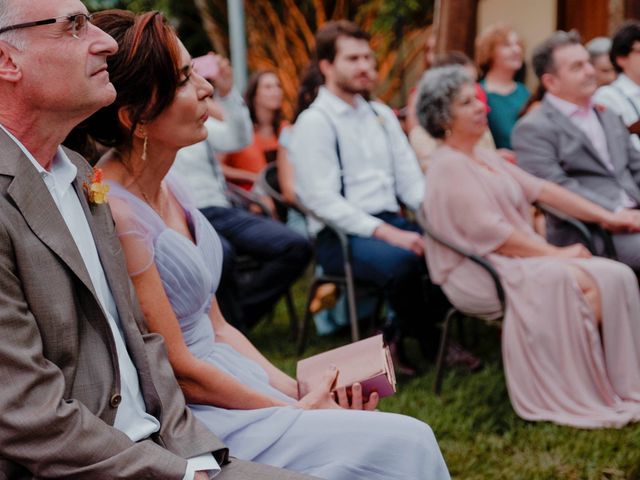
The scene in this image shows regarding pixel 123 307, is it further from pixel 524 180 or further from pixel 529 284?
pixel 524 180

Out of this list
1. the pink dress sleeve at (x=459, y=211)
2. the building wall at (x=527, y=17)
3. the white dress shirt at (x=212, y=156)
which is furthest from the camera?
the building wall at (x=527, y=17)

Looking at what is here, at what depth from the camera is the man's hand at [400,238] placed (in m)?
5.50

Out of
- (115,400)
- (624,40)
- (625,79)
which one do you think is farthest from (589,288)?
(115,400)

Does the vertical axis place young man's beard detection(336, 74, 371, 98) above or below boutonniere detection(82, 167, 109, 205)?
below

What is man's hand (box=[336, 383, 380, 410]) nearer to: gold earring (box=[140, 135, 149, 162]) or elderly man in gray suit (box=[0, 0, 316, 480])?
elderly man in gray suit (box=[0, 0, 316, 480])

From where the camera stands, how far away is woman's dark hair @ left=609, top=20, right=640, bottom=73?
6.50m

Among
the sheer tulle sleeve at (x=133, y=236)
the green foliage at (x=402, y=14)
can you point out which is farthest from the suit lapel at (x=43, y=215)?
the green foliage at (x=402, y=14)

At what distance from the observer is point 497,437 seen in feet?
15.0

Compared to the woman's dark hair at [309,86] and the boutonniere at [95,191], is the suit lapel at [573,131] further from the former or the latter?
the boutonniere at [95,191]

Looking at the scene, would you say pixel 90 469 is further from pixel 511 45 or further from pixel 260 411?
pixel 511 45

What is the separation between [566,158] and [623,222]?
528mm

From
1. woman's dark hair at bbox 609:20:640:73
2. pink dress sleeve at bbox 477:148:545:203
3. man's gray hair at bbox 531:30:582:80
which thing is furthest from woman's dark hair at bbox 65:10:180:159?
woman's dark hair at bbox 609:20:640:73

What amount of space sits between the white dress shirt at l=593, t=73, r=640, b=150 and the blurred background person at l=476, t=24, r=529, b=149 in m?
1.26

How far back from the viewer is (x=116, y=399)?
2.11 meters
